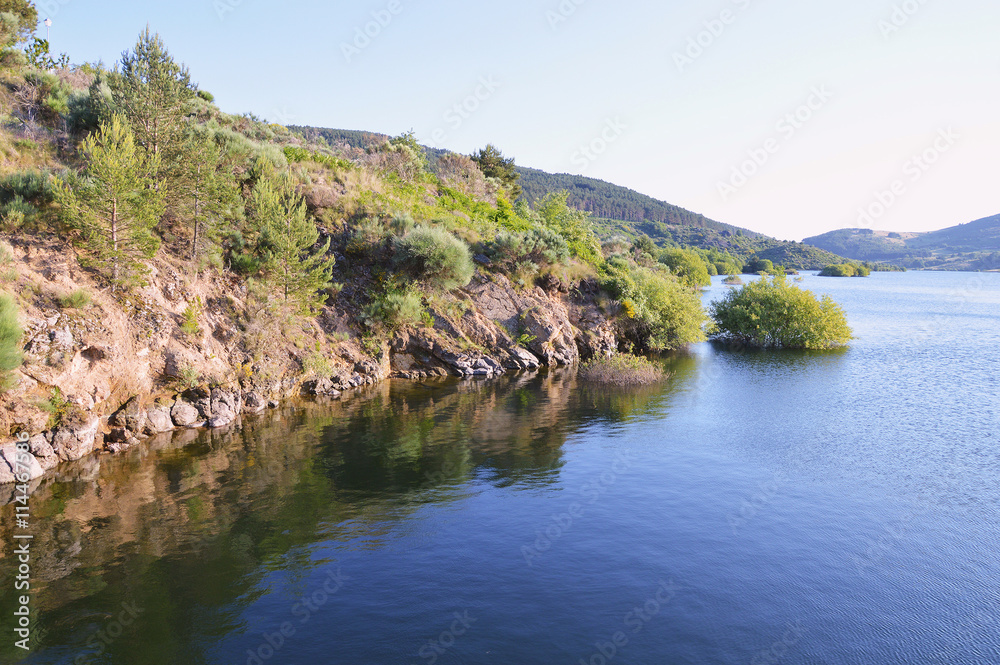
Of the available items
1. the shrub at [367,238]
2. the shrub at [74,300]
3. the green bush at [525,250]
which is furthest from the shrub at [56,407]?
the green bush at [525,250]

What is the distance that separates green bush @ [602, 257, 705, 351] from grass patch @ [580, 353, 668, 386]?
31.1 ft

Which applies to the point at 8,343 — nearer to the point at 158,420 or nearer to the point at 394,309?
the point at 158,420

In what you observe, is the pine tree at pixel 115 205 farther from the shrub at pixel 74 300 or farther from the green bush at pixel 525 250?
the green bush at pixel 525 250

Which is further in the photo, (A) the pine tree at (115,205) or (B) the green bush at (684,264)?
(B) the green bush at (684,264)

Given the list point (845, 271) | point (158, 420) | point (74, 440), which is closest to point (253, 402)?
point (158, 420)

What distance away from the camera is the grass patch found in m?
33.6

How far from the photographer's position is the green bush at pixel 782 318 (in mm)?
45312

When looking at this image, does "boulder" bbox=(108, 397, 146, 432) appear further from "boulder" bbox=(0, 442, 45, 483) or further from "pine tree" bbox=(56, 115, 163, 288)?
"pine tree" bbox=(56, 115, 163, 288)

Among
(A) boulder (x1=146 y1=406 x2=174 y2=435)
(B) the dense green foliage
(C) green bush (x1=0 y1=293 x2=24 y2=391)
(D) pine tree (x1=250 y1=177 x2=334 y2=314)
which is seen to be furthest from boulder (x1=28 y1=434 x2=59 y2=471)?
(B) the dense green foliage

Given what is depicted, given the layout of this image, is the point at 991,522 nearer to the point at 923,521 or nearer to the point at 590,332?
the point at 923,521

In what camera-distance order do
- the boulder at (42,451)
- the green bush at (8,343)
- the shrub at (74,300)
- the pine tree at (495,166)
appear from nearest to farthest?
the green bush at (8,343) < the boulder at (42,451) < the shrub at (74,300) < the pine tree at (495,166)

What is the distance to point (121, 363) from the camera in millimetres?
20672

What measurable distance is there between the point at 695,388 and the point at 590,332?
468 inches

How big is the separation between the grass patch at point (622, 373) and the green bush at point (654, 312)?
949 cm
